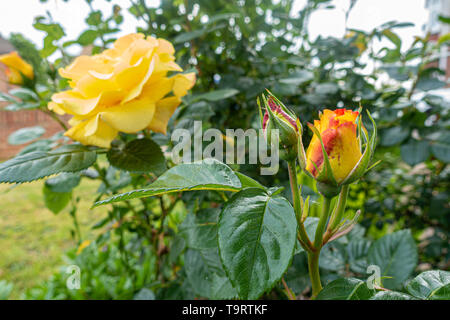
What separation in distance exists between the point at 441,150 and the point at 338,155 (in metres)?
0.73

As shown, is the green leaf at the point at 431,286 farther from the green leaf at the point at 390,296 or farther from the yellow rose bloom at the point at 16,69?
the yellow rose bloom at the point at 16,69

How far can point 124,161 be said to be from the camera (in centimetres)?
44

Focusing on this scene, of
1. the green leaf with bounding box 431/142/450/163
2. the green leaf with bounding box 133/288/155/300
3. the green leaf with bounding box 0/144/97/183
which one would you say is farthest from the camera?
the green leaf with bounding box 431/142/450/163

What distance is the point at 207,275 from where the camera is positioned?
20.4 inches

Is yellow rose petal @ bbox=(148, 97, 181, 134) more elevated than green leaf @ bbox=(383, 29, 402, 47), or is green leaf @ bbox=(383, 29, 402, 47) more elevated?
green leaf @ bbox=(383, 29, 402, 47)

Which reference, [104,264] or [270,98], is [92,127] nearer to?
[270,98]

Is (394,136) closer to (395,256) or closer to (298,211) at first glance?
(395,256)

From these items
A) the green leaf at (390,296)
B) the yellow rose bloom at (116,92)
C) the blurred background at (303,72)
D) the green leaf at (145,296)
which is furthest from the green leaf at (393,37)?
the green leaf at (145,296)

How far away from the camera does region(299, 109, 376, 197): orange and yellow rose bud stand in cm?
26

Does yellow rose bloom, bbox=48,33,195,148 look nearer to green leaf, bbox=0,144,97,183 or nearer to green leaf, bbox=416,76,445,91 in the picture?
green leaf, bbox=0,144,97,183

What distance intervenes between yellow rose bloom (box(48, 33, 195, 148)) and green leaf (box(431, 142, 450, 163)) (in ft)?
2.49

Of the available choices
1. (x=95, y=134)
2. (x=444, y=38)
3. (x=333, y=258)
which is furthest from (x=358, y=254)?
(x=444, y=38)

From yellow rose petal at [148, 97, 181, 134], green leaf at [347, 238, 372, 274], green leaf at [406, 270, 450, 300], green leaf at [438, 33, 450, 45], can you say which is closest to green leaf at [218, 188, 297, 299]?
green leaf at [406, 270, 450, 300]
